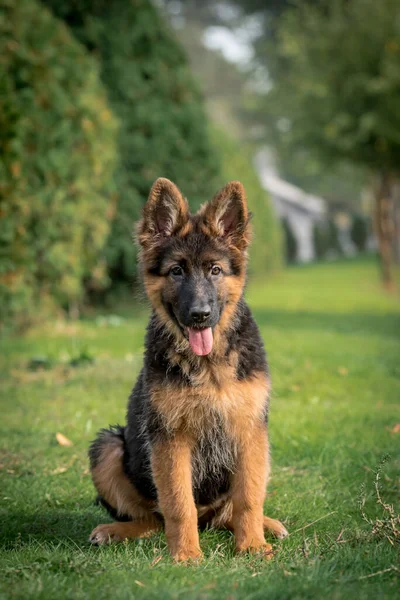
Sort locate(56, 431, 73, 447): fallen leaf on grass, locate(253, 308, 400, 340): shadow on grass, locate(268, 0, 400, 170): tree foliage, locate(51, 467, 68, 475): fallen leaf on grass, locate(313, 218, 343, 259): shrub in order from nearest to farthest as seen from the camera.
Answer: locate(51, 467, 68, 475): fallen leaf on grass
locate(56, 431, 73, 447): fallen leaf on grass
locate(253, 308, 400, 340): shadow on grass
locate(268, 0, 400, 170): tree foliage
locate(313, 218, 343, 259): shrub

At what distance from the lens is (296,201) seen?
80.0 meters

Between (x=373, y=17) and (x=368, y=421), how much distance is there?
18.8 m

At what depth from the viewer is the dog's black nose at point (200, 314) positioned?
4.42 m

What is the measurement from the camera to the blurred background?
1133 cm

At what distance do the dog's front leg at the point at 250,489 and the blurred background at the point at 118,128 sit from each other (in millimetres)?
6864

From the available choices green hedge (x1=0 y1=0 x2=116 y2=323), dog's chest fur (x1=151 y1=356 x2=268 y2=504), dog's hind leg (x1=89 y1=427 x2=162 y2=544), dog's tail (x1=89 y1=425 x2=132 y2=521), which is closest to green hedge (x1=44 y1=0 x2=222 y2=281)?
green hedge (x1=0 y1=0 x2=116 y2=323)

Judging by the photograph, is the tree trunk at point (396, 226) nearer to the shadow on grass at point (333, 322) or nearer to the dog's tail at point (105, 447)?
the shadow on grass at point (333, 322)

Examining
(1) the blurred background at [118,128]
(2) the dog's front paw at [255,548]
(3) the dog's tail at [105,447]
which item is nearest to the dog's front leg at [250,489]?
(2) the dog's front paw at [255,548]

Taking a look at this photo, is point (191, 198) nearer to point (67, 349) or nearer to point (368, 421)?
point (67, 349)

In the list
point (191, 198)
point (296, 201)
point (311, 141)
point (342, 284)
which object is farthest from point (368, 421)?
point (296, 201)

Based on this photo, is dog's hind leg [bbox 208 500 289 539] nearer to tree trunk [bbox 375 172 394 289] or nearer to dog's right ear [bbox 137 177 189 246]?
dog's right ear [bbox 137 177 189 246]

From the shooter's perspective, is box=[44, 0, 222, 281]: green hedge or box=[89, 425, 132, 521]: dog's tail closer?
box=[89, 425, 132, 521]: dog's tail

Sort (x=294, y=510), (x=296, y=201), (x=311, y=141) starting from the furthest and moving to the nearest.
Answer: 1. (x=296, y=201)
2. (x=311, y=141)
3. (x=294, y=510)

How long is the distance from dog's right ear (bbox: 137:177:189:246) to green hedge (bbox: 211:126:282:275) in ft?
70.7
